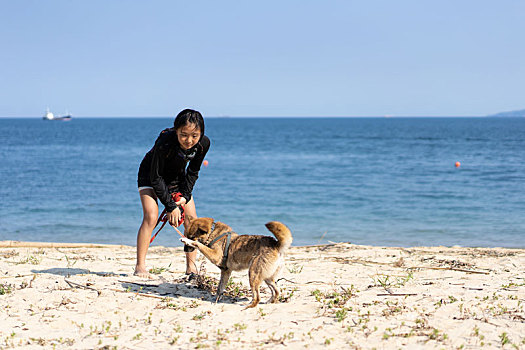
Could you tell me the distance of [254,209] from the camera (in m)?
16.9

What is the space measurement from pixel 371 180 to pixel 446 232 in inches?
437

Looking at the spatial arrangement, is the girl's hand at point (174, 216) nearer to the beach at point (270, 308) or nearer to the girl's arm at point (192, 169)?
the girl's arm at point (192, 169)

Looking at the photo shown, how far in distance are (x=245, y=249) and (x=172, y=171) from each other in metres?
1.56

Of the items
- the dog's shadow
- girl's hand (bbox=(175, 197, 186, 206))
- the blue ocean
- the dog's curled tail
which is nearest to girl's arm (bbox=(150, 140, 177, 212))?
girl's hand (bbox=(175, 197, 186, 206))

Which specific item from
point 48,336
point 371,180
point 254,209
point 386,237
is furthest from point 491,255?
point 371,180

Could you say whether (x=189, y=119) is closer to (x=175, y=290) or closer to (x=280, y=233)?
(x=280, y=233)

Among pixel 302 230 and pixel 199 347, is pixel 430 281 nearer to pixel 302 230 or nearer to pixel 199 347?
pixel 199 347

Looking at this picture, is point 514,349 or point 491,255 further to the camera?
point 491,255

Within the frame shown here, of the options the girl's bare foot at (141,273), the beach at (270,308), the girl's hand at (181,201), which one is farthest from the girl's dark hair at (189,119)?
the girl's bare foot at (141,273)

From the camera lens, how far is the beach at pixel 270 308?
4.06 m

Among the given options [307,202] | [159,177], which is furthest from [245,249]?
[307,202]

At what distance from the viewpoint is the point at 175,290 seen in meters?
5.61

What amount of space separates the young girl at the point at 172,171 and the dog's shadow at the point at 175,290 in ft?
1.24

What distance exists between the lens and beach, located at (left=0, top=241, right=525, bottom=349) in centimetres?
406
